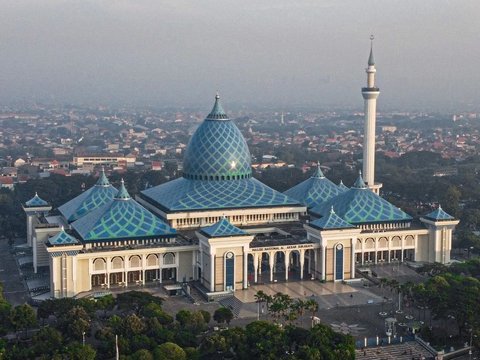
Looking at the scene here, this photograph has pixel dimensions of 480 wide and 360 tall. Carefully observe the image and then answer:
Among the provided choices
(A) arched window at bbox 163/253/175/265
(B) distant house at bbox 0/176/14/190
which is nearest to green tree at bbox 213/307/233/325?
(A) arched window at bbox 163/253/175/265

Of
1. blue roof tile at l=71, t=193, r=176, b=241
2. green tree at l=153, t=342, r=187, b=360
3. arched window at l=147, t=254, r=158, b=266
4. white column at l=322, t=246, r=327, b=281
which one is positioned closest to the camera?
green tree at l=153, t=342, r=187, b=360

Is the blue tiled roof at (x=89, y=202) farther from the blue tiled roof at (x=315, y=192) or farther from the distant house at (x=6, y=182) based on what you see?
the distant house at (x=6, y=182)

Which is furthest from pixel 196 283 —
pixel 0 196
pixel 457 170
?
pixel 457 170

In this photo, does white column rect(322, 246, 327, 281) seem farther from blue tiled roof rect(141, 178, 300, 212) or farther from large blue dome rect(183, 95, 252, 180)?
large blue dome rect(183, 95, 252, 180)

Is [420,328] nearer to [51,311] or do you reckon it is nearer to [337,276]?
[337,276]

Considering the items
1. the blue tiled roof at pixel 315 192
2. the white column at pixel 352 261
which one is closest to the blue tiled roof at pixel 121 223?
the white column at pixel 352 261

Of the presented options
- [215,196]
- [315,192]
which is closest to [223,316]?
[215,196]
